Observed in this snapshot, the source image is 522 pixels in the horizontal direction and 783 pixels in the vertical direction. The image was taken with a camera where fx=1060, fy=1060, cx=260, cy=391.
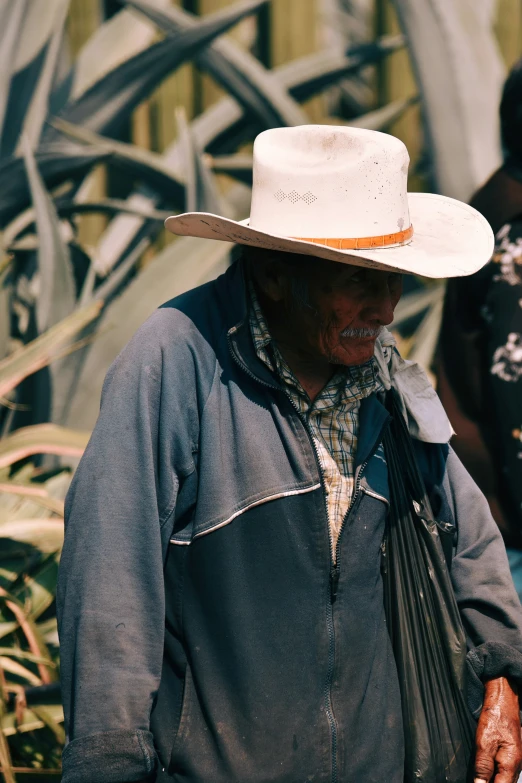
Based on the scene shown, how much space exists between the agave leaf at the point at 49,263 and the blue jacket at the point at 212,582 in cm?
183

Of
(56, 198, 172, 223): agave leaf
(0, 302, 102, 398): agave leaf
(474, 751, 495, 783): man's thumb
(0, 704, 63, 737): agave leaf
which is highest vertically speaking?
(56, 198, 172, 223): agave leaf

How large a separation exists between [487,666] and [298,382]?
63cm

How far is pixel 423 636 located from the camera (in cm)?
185

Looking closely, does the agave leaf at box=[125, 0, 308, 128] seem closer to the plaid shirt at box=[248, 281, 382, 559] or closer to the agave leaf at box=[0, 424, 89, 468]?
the agave leaf at box=[0, 424, 89, 468]

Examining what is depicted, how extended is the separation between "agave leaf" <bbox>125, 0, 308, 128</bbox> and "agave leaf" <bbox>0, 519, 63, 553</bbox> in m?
2.19

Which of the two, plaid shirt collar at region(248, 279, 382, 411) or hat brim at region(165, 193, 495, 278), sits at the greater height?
hat brim at region(165, 193, 495, 278)

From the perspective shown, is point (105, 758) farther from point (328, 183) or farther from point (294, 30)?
point (294, 30)

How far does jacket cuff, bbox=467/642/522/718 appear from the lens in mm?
1899

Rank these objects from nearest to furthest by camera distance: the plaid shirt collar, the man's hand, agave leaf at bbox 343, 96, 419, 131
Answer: the plaid shirt collar, the man's hand, agave leaf at bbox 343, 96, 419, 131

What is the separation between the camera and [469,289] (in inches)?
98.1

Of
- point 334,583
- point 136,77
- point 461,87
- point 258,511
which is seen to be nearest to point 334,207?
point 258,511

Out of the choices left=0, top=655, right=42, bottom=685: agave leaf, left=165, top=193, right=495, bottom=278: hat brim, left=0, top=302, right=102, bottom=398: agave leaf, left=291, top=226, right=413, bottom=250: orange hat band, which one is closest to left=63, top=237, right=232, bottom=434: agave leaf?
left=0, top=302, right=102, bottom=398: agave leaf

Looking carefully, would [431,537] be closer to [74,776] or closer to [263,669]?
[263,669]

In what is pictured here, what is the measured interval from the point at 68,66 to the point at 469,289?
270cm
